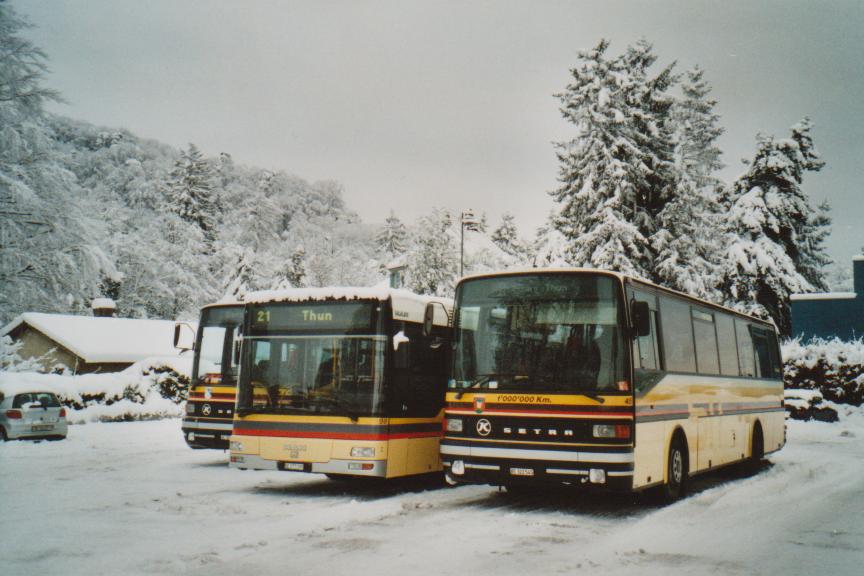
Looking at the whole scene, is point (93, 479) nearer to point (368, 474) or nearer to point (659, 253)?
point (368, 474)

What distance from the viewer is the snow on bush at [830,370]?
28.4 metres

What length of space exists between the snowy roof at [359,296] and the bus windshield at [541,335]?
3.97 feet

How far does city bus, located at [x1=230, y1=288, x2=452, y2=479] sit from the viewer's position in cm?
1110

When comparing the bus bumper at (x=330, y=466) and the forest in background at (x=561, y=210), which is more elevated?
the forest in background at (x=561, y=210)

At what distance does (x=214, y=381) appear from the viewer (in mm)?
14805

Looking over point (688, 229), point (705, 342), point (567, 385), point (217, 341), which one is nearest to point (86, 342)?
point (217, 341)

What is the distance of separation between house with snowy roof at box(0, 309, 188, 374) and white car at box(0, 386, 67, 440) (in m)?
16.5

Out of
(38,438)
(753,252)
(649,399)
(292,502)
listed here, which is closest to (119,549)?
(292,502)

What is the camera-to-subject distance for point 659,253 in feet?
126

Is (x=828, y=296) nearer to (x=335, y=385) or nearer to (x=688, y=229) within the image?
(x=688, y=229)

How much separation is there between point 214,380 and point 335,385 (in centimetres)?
442

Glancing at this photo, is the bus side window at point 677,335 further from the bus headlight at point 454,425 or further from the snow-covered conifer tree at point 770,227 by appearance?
the snow-covered conifer tree at point 770,227

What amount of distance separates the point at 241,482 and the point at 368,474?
10.7 feet

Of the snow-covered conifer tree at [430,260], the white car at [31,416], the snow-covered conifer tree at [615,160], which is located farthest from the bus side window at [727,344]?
the snow-covered conifer tree at [430,260]
